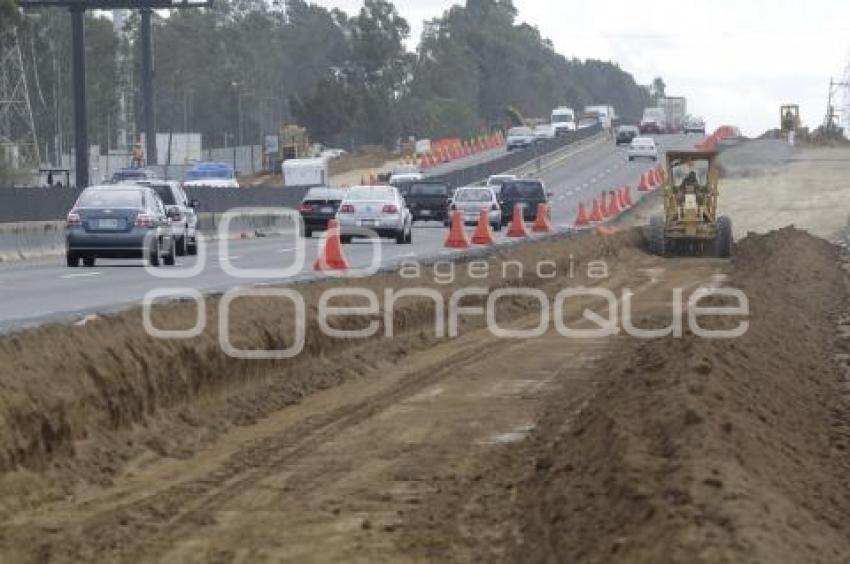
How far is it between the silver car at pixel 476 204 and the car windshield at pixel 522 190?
3.19 metres

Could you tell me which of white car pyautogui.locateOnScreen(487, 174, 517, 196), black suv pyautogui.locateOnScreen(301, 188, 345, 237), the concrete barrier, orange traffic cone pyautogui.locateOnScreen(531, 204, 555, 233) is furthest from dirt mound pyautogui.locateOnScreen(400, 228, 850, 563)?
white car pyautogui.locateOnScreen(487, 174, 517, 196)

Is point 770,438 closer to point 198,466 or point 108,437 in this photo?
point 198,466

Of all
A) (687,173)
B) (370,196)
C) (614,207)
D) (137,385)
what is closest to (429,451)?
(137,385)

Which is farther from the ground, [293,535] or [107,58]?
[107,58]

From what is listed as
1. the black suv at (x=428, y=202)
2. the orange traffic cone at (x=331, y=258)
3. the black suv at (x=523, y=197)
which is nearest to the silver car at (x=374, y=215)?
the black suv at (x=428, y=202)

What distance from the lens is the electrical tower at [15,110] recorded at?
88438 millimetres

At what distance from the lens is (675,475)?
31.6ft

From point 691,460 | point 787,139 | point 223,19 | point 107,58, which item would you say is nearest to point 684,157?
point 691,460

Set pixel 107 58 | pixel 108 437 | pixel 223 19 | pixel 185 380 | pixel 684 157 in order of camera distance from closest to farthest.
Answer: pixel 108 437
pixel 185 380
pixel 684 157
pixel 107 58
pixel 223 19

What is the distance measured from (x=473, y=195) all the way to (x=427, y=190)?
3161mm

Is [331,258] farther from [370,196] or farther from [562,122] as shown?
[562,122]

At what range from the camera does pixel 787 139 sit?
11862 centimetres

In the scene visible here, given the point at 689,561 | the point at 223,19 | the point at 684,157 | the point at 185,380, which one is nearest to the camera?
the point at 689,561

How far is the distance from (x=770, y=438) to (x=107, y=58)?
120 metres
